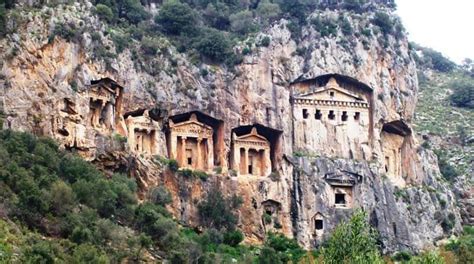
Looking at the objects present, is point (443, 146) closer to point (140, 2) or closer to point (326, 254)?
point (140, 2)

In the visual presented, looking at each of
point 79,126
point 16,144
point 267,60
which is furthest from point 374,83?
point 16,144

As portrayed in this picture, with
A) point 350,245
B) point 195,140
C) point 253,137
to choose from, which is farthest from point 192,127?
point 350,245

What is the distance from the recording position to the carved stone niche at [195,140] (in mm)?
77500

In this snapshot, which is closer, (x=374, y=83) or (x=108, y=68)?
(x=108, y=68)

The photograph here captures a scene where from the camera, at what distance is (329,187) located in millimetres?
80188

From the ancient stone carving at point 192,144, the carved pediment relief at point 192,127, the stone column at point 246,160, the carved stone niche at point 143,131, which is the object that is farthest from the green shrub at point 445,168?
the carved stone niche at point 143,131

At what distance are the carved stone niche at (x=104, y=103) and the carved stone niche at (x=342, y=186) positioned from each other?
18187 mm

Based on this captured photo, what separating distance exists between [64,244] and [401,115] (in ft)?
127

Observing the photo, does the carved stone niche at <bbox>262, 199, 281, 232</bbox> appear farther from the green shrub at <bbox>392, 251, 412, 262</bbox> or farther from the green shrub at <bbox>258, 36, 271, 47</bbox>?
the green shrub at <bbox>258, 36, 271, 47</bbox>

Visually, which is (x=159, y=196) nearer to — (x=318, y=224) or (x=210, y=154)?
(x=210, y=154)

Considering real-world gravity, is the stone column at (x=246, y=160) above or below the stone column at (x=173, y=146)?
below

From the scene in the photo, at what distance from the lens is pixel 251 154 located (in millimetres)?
80500

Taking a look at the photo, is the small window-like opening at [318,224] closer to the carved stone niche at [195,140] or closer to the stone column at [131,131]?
the carved stone niche at [195,140]

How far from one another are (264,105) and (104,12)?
14.7 metres
